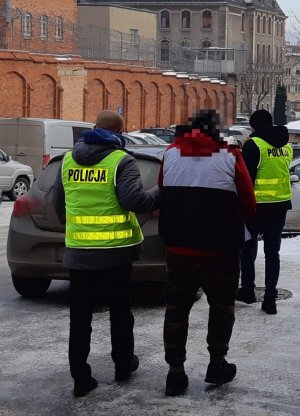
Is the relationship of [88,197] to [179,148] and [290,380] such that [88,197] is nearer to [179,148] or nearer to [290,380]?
[179,148]

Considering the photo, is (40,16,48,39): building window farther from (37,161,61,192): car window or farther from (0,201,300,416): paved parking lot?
(0,201,300,416): paved parking lot

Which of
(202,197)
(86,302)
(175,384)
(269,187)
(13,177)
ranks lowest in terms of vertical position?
(13,177)

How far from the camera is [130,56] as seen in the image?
65.9 meters

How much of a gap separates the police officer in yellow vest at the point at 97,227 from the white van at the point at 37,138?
67.2 ft

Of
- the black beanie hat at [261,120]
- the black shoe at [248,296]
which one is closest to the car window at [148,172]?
the black beanie hat at [261,120]

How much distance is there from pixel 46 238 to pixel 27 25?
56.3 m

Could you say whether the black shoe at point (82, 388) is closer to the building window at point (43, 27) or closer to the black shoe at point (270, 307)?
the black shoe at point (270, 307)

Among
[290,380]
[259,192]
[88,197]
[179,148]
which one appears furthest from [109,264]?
[259,192]

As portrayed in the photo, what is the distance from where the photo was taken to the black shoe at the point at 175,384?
6660 mm

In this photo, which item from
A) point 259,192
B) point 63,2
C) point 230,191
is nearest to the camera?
point 230,191

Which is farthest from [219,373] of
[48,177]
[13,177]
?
[13,177]

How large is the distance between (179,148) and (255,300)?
141 inches

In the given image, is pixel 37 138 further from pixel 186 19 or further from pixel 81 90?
pixel 186 19

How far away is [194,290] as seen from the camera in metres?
6.73
